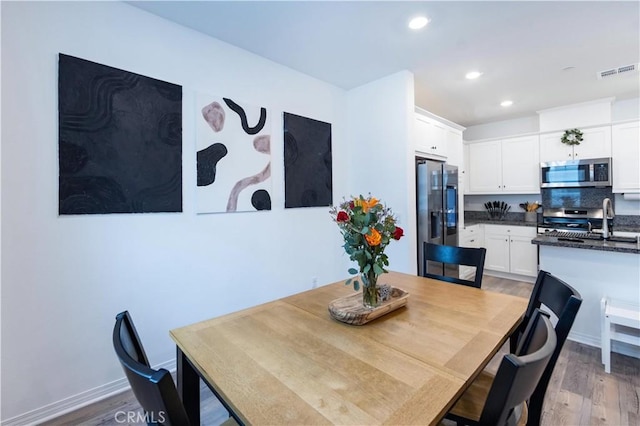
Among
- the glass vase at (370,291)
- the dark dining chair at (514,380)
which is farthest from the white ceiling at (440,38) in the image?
the dark dining chair at (514,380)

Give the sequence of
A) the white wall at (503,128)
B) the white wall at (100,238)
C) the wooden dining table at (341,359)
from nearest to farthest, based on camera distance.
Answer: the wooden dining table at (341,359), the white wall at (100,238), the white wall at (503,128)

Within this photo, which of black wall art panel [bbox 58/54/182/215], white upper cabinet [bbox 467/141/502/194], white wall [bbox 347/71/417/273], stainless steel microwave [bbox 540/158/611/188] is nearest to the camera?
black wall art panel [bbox 58/54/182/215]

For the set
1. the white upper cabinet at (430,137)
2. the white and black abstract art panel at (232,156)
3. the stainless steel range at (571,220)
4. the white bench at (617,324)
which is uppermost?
the white upper cabinet at (430,137)

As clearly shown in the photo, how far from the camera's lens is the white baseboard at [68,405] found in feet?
5.55

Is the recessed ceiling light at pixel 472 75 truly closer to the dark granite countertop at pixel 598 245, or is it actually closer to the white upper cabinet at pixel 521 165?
the dark granite countertop at pixel 598 245

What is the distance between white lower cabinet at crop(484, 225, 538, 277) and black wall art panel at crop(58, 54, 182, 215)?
15.5 feet

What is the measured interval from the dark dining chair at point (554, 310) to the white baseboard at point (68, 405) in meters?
2.38

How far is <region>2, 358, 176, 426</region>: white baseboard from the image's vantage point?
5.55 feet

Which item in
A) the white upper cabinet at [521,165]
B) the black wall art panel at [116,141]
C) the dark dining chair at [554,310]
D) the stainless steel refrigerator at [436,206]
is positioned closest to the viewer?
the dark dining chair at [554,310]

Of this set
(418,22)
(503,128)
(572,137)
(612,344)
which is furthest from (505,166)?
(418,22)

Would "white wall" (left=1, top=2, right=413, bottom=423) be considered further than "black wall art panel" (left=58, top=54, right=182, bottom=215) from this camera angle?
No

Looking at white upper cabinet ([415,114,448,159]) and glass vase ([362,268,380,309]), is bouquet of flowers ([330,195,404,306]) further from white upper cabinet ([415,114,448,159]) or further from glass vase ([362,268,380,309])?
white upper cabinet ([415,114,448,159])

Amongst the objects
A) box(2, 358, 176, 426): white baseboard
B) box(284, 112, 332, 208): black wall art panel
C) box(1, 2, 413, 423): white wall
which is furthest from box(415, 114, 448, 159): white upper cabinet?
box(2, 358, 176, 426): white baseboard

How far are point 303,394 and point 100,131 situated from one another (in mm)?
2019
